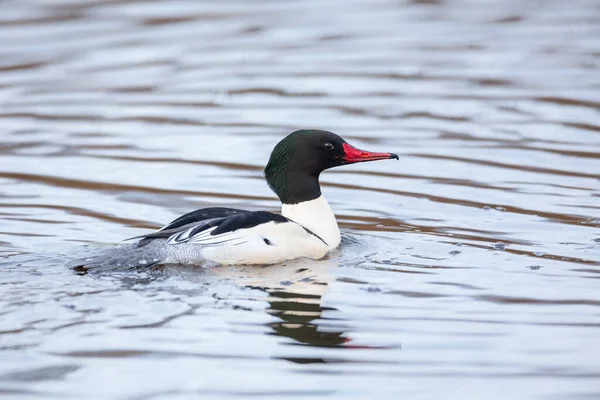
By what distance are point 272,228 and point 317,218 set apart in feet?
2.26

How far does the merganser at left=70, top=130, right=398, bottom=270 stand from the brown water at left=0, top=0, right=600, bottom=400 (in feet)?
0.68

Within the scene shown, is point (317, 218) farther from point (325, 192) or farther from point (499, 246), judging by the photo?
point (325, 192)

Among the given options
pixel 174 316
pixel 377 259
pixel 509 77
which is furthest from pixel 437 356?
pixel 509 77

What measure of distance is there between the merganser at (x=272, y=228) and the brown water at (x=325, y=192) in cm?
→ 21

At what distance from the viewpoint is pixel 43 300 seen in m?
7.23

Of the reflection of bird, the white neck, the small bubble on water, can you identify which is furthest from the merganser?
the small bubble on water

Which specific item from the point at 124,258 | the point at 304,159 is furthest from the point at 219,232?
the point at 304,159

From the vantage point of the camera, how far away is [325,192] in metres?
11.2

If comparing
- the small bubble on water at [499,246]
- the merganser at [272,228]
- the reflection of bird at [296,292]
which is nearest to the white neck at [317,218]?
the merganser at [272,228]

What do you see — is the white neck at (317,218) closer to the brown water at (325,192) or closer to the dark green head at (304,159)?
the dark green head at (304,159)

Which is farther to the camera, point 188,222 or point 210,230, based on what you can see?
point 188,222

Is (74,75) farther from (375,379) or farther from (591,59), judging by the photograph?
(375,379)

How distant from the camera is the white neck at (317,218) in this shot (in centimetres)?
908

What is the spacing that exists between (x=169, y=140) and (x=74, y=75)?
354 cm
